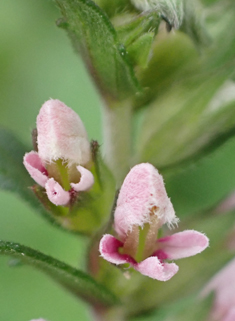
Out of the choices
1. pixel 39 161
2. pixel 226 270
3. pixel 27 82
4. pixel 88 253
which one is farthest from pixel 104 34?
pixel 27 82

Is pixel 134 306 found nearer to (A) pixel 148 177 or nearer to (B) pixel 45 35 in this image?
(A) pixel 148 177

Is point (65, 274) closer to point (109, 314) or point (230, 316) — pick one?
point (109, 314)

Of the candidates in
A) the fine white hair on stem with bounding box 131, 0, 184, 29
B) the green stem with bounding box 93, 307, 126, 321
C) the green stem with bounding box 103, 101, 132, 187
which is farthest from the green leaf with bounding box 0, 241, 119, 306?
the fine white hair on stem with bounding box 131, 0, 184, 29

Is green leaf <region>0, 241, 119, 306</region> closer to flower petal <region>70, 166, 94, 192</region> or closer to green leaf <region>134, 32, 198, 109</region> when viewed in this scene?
flower petal <region>70, 166, 94, 192</region>

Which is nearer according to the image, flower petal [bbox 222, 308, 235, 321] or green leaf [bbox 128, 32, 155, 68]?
green leaf [bbox 128, 32, 155, 68]

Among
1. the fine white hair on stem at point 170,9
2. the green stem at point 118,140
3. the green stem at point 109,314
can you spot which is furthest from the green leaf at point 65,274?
the fine white hair on stem at point 170,9

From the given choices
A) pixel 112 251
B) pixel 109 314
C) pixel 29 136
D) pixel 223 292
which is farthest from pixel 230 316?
pixel 29 136
